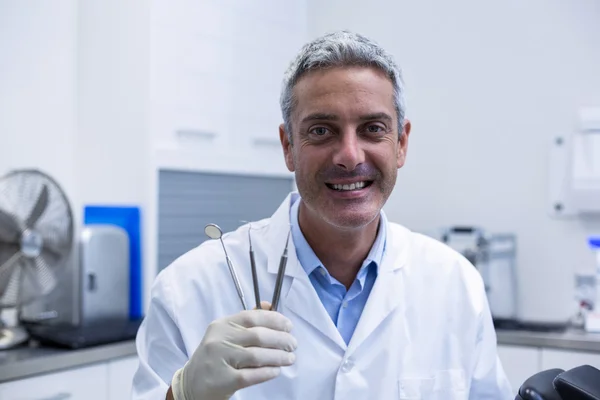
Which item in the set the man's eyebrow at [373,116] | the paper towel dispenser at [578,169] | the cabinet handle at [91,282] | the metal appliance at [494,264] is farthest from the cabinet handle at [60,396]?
the paper towel dispenser at [578,169]

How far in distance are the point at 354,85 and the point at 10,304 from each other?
124cm

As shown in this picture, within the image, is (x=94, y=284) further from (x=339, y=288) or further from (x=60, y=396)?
(x=339, y=288)

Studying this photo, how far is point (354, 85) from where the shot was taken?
123 centimetres

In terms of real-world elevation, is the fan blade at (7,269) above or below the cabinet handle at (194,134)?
below

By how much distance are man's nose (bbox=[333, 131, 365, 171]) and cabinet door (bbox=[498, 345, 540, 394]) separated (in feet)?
4.14

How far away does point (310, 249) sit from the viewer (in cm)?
134

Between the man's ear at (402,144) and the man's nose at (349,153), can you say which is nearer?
the man's nose at (349,153)

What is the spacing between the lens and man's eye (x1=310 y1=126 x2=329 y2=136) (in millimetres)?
1238

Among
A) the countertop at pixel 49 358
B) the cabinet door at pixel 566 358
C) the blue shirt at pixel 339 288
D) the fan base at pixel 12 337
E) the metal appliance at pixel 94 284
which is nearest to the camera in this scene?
the blue shirt at pixel 339 288

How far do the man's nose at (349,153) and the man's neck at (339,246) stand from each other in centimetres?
16

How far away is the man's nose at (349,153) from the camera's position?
47.1 inches

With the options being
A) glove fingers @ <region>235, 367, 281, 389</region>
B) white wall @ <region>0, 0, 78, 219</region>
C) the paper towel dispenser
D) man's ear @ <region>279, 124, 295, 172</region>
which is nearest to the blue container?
white wall @ <region>0, 0, 78, 219</region>

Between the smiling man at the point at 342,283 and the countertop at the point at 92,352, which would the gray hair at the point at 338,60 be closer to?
the smiling man at the point at 342,283

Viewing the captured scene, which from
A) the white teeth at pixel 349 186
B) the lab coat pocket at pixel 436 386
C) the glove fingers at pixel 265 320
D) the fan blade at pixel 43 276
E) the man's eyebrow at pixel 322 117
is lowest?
the lab coat pocket at pixel 436 386
